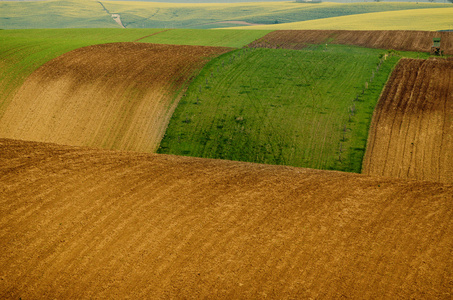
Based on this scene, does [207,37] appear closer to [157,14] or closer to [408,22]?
[408,22]

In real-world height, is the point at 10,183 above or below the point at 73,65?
below

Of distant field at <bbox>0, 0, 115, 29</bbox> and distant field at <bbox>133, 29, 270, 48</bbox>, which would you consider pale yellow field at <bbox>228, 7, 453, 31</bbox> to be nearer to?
distant field at <bbox>133, 29, 270, 48</bbox>

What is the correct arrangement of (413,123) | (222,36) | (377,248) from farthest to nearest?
(222,36)
(413,123)
(377,248)

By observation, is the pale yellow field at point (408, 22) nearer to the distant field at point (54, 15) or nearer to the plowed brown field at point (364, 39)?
the plowed brown field at point (364, 39)

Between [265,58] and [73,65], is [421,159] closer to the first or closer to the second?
[265,58]

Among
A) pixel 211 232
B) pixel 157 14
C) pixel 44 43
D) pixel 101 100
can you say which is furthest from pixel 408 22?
pixel 157 14

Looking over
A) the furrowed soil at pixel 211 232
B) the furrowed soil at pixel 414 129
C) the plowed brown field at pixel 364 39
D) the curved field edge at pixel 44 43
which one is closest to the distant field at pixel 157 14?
the curved field edge at pixel 44 43

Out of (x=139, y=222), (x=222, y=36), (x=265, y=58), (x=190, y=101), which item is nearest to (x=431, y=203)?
(x=139, y=222)

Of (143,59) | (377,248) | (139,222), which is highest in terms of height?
(143,59)
